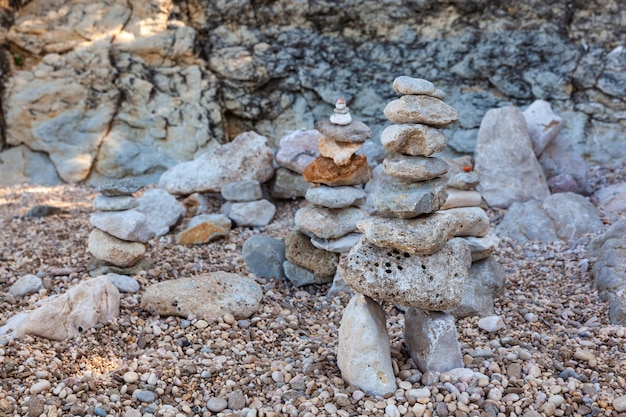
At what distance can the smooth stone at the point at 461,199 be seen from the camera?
488cm

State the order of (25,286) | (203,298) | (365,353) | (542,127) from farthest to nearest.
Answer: (542,127)
(25,286)
(203,298)
(365,353)

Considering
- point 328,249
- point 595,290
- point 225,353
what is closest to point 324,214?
point 328,249

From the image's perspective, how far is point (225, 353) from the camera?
3887mm

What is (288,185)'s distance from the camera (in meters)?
7.01

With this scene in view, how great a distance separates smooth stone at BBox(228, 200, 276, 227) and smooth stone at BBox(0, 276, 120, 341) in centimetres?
226

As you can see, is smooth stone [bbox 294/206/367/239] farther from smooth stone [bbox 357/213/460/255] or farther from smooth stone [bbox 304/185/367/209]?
smooth stone [bbox 357/213/460/255]

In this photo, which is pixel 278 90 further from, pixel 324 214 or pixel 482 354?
pixel 482 354

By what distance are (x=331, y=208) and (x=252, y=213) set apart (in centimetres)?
162

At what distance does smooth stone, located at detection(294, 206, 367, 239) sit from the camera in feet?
16.4

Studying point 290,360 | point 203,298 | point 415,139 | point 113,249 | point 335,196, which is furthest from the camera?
point 335,196

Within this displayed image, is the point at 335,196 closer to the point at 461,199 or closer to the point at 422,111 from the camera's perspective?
the point at 461,199

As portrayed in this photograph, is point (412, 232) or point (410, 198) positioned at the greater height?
point (410, 198)

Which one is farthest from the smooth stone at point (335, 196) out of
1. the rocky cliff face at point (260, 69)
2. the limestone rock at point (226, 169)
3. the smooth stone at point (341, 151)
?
the rocky cliff face at point (260, 69)

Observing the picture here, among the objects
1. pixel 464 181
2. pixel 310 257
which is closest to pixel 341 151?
pixel 310 257
